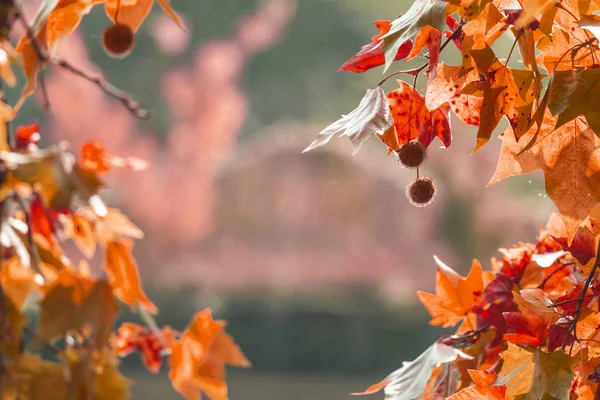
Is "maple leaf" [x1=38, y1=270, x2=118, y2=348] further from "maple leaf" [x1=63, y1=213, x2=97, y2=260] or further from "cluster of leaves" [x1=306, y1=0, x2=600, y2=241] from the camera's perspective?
"cluster of leaves" [x1=306, y1=0, x2=600, y2=241]

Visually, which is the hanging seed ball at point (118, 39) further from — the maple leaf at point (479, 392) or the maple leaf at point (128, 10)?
the maple leaf at point (479, 392)

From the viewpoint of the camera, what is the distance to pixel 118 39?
1.35 ft

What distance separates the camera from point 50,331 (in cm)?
43

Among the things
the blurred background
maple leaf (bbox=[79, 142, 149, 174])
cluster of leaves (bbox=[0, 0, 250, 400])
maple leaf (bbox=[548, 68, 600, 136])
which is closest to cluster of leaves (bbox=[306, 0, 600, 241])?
maple leaf (bbox=[548, 68, 600, 136])

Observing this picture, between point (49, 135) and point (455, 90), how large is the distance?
5984 mm

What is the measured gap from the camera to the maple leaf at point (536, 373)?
0.27 meters

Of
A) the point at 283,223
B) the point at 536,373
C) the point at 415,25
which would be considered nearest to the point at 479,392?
the point at 536,373

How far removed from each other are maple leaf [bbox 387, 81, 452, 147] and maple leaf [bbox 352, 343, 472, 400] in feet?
0.24

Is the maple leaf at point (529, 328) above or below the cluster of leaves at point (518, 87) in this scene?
below

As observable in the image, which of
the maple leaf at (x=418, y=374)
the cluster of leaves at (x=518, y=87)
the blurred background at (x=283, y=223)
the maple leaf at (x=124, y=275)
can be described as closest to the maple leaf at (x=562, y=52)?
the cluster of leaves at (x=518, y=87)

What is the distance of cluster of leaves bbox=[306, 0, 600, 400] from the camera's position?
0.26m

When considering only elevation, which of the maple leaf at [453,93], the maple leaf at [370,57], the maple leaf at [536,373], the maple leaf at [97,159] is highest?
the maple leaf at [97,159]

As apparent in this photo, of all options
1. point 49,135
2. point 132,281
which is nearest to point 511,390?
point 132,281

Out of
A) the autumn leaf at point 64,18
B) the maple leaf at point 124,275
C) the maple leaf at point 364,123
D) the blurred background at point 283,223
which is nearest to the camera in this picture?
the maple leaf at point 364,123
